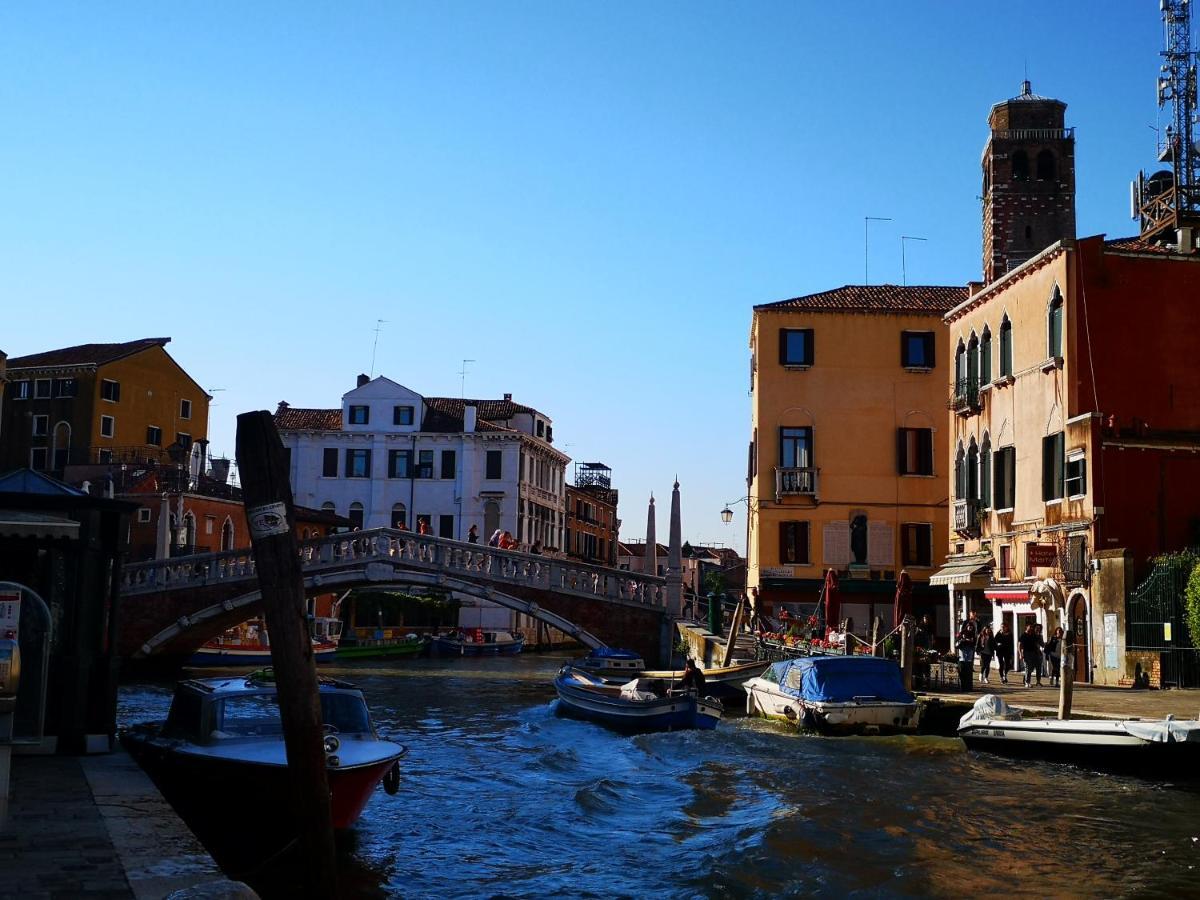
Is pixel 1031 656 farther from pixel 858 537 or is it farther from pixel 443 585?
pixel 443 585

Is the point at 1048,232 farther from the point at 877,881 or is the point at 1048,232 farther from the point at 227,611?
the point at 877,881

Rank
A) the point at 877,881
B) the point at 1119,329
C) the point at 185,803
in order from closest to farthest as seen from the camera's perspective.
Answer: the point at 877,881 < the point at 185,803 < the point at 1119,329

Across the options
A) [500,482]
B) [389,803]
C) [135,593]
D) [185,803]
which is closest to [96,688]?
[185,803]

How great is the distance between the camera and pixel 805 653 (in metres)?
25.8

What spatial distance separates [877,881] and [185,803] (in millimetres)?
5875

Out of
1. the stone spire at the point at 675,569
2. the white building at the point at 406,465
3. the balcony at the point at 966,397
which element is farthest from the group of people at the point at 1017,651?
the white building at the point at 406,465

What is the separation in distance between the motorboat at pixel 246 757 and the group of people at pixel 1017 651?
1212cm

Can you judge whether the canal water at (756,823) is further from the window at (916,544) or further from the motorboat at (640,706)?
the window at (916,544)

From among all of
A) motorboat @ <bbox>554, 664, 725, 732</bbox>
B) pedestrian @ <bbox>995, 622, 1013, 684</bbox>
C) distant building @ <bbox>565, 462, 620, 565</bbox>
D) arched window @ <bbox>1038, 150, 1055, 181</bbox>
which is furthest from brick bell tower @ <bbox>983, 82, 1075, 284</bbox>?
distant building @ <bbox>565, 462, 620, 565</bbox>

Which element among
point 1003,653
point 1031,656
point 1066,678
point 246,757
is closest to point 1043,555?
point 1031,656

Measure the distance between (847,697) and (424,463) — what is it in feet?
121

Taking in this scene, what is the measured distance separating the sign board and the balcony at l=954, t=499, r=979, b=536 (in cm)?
433

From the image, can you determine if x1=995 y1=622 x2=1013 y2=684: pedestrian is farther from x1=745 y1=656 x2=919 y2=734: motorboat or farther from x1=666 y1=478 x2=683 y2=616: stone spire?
x1=666 y1=478 x2=683 y2=616: stone spire

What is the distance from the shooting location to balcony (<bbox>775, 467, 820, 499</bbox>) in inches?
1373
